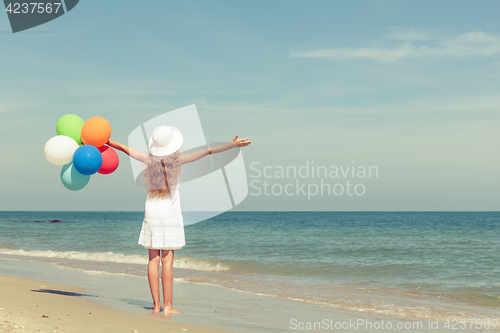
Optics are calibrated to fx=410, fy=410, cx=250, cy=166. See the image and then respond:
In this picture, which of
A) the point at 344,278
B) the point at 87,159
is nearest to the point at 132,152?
the point at 87,159

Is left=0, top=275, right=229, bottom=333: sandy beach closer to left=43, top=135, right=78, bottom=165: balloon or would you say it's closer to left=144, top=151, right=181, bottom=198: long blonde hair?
left=144, top=151, right=181, bottom=198: long blonde hair

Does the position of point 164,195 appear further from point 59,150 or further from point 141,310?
point 59,150

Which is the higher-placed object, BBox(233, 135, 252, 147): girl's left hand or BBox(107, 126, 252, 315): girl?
BBox(233, 135, 252, 147): girl's left hand

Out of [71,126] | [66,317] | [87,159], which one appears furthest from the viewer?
[71,126]

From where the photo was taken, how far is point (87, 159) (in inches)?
197

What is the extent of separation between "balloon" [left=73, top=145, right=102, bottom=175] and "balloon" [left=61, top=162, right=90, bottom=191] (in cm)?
28

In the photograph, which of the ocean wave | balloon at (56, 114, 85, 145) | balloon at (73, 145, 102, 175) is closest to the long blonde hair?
balloon at (73, 145, 102, 175)

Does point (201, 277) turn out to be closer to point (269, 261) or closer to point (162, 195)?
point (269, 261)

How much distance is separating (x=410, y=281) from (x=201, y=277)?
491 centimetres

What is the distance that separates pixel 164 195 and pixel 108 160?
4.46ft

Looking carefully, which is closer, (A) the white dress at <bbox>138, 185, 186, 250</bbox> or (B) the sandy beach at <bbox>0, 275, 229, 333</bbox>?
(B) the sandy beach at <bbox>0, 275, 229, 333</bbox>

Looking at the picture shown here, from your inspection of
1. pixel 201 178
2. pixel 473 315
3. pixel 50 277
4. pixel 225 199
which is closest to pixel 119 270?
pixel 50 277

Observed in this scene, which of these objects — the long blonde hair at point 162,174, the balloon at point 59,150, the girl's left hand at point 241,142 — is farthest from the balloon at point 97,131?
the girl's left hand at point 241,142

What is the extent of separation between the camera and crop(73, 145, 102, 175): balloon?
5.01m
